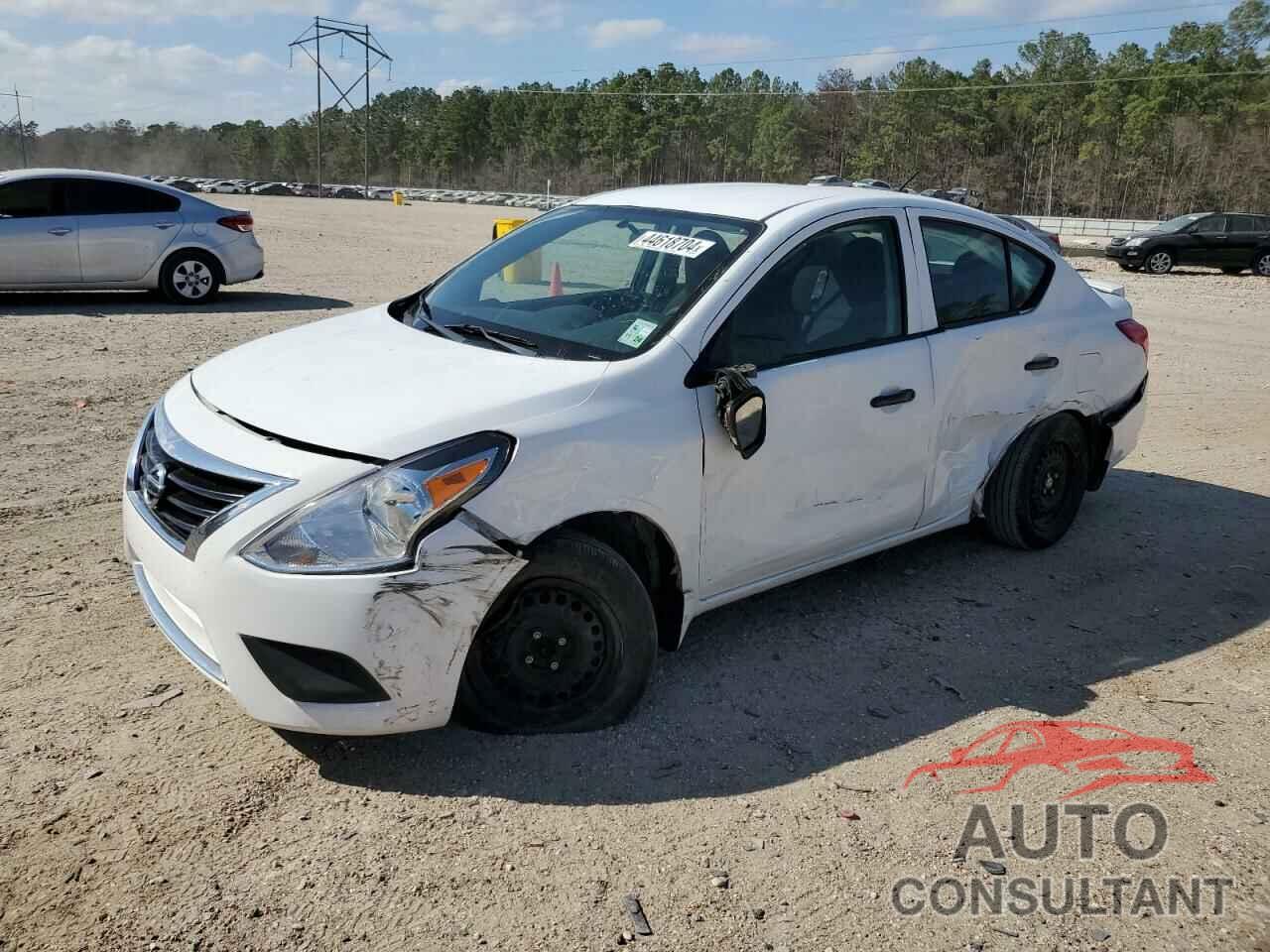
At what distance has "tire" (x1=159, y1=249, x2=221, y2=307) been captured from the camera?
13.2 metres

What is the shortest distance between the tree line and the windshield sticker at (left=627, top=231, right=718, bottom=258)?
2307 inches

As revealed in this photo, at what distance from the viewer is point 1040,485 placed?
5.51m

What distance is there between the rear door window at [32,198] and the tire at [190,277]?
4.19ft

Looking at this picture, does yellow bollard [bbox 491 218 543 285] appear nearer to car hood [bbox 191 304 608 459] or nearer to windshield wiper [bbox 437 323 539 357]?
windshield wiper [bbox 437 323 539 357]

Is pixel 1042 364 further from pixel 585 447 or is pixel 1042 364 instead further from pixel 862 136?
pixel 862 136

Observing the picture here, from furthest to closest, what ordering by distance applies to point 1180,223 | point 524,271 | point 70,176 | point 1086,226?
point 1086,226 < point 1180,223 < point 70,176 < point 524,271

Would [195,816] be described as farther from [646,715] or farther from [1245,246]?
[1245,246]

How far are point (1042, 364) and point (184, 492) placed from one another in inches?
151

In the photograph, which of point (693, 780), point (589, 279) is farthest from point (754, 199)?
point (693, 780)

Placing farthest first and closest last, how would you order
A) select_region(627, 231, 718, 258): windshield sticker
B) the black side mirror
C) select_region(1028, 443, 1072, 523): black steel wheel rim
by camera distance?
select_region(1028, 443, 1072, 523): black steel wheel rim
select_region(627, 231, 718, 258): windshield sticker
the black side mirror

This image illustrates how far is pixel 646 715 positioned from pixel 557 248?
2150 millimetres

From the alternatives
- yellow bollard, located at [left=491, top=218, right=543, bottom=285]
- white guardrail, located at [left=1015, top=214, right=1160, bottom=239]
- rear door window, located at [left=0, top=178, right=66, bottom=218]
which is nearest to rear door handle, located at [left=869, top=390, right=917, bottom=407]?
yellow bollard, located at [left=491, top=218, right=543, bottom=285]

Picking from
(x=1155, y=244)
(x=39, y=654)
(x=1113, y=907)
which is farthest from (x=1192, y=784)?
(x=1155, y=244)

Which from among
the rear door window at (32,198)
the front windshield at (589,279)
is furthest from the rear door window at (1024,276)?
the rear door window at (32,198)
